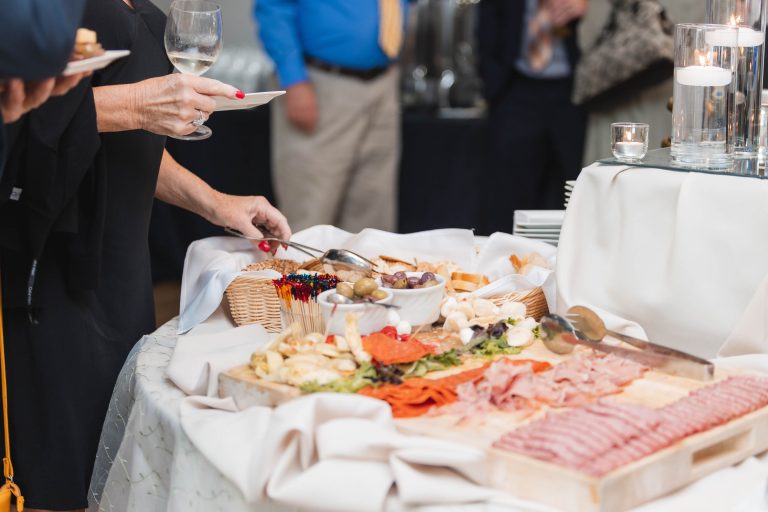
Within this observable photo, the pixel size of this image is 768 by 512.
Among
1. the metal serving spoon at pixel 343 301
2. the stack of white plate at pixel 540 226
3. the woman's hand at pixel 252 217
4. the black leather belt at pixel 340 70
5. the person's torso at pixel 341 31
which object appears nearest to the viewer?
the metal serving spoon at pixel 343 301

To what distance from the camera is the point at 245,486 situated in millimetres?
1147

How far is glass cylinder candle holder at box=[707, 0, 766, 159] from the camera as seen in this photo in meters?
1.71

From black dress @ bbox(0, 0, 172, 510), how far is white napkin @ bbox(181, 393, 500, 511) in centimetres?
60

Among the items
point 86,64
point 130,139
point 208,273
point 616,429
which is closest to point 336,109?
point 130,139

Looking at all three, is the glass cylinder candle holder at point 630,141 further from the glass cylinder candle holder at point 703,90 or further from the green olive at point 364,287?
the green olive at point 364,287

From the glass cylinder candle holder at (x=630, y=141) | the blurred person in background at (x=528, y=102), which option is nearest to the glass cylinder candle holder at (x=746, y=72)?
the glass cylinder candle holder at (x=630, y=141)

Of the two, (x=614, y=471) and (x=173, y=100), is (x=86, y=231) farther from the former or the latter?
(x=614, y=471)

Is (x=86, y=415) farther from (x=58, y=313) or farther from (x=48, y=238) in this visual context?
(x=48, y=238)

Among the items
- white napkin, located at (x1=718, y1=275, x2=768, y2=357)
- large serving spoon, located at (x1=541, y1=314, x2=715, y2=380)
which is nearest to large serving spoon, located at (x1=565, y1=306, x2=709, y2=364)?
large serving spoon, located at (x1=541, y1=314, x2=715, y2=380)

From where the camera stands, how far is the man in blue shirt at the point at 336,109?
12.9ft

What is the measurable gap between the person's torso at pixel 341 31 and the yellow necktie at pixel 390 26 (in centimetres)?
2

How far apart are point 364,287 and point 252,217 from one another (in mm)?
481

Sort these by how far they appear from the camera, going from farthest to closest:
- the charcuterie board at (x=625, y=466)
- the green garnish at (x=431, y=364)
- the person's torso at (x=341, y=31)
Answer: the person's torso at (x=341, y=31), the green garnish at (x=431, y=364), the charcuterie board at (x=625, y=466)

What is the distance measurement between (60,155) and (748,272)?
40.6 inches
